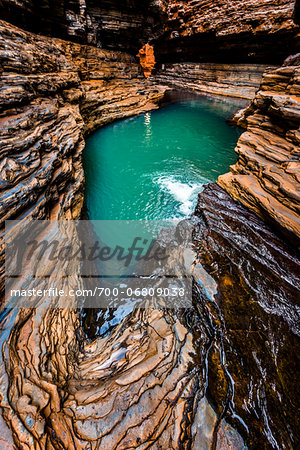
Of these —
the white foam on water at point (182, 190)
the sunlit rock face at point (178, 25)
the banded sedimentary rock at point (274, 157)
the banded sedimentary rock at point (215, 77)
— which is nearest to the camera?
the banded sedimentary rock at point (274, 157)

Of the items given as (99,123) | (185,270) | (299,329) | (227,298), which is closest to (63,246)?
(185,270)

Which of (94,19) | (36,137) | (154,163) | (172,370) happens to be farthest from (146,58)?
(172,370)

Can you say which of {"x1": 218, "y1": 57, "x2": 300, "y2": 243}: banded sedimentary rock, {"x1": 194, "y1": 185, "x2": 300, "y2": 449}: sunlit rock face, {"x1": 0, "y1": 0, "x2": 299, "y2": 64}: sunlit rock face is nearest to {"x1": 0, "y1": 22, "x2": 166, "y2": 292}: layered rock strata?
{"x1": 194, "y1": 185, "x2": 300, "y2": 449}: sunlit rock face

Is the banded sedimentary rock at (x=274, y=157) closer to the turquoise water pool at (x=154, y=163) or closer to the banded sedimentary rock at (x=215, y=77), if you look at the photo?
the turquoise water pool at (x=154, y=163)

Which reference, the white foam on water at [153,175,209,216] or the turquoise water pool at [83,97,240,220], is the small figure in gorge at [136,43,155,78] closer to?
the turquoise water pool at [83,97,240,220]

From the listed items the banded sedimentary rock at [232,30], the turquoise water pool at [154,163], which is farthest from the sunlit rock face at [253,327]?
the banded sedimentary rock at [232,30]
